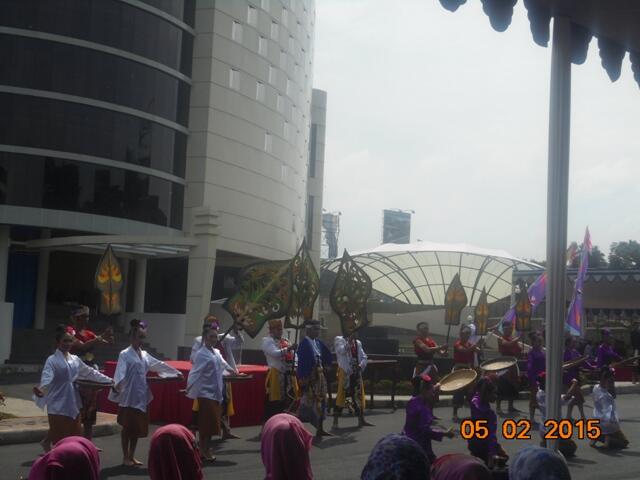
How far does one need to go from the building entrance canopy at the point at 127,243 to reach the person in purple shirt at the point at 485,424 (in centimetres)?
1705

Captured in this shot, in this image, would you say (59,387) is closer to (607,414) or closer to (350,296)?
(350,296)

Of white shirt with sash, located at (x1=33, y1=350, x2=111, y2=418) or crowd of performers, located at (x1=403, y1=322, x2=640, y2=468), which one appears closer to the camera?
crowd of performers, located at (x1=403, y1=322, x2=640, y2=468)

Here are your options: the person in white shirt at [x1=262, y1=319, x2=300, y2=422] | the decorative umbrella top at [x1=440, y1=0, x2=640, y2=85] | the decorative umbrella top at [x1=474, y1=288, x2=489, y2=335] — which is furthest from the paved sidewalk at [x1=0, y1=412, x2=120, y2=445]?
the decorative umbrella top at [x1=474, y1=288, x2=489, y2=335]

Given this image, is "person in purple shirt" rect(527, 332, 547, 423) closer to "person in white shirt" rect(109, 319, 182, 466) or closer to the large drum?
the large drum

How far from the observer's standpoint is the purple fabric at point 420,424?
7648mm

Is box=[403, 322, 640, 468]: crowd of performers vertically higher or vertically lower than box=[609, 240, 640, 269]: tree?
lower

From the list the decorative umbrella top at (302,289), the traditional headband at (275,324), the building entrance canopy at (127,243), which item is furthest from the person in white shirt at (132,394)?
the building entrance canopy at (127,243)

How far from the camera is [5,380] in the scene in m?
21.6

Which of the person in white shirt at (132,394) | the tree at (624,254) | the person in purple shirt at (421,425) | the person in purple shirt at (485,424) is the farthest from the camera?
the tree at (624,254)

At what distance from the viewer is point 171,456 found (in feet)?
15.0
